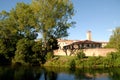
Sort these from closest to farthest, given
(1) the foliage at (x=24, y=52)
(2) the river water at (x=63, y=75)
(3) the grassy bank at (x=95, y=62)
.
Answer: (2) the river water at (x=63, y=75) < (3) the grassy bank at (x=95, y=62) < (1) the foliage at (x=24, y=52)

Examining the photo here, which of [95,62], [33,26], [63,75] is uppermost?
[33,26]

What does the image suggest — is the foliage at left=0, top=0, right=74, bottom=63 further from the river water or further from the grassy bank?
the river water

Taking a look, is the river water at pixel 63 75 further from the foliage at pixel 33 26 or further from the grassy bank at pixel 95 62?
the foliage at pixel 33 26

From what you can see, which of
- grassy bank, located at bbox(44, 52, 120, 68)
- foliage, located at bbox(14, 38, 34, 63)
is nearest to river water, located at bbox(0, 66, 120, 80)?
grassy bank, located at bbox(44, 52, 120, 68)

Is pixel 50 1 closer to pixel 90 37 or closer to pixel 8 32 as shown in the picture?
pixel 8 32

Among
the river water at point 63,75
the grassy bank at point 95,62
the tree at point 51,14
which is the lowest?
A: the river water at point 63,75

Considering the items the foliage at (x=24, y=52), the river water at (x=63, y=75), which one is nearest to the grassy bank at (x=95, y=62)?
the river water at (x=63, y=75)

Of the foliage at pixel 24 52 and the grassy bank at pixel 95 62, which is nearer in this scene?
the grassy bank at pixel 95 62

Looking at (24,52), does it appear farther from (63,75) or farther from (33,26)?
(63,75)

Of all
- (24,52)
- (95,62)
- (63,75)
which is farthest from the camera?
(24,52)

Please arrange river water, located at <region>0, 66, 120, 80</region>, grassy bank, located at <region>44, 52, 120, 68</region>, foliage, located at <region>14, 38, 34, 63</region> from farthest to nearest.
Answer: foliage, located at <region>14, 38, 34, 63</region> → grassy bank, located at <region>44, 52, 120, 68</region> → river water, located at <region>0, 66, 120, 80</region>

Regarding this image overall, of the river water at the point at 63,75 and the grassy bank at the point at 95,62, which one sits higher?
the grassy bank at the point at 95,62

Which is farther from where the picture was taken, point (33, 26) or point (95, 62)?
point (33, 26)

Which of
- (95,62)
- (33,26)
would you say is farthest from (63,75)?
(33,26)
